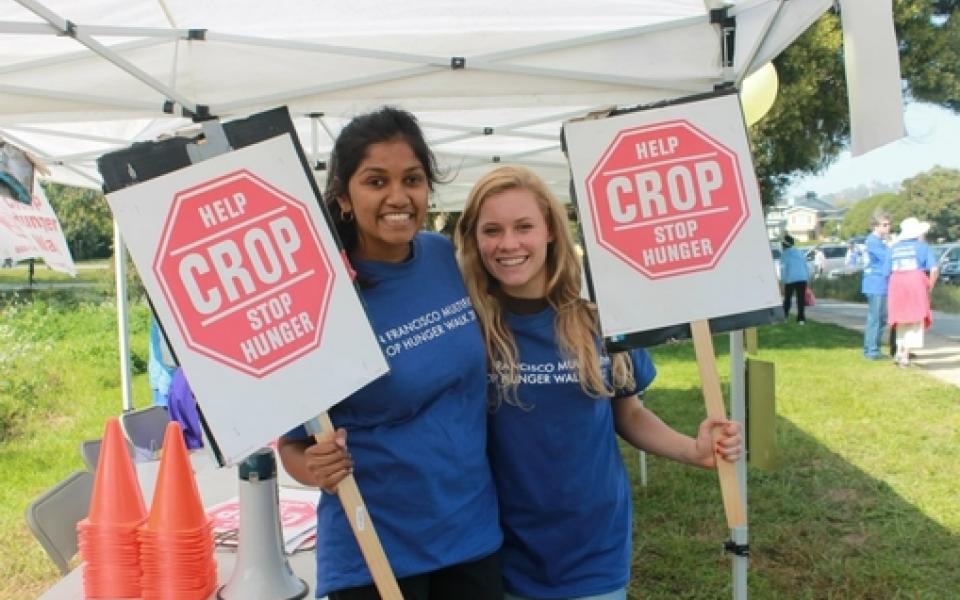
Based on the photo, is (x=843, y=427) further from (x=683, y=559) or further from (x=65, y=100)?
(x=65, y=100)

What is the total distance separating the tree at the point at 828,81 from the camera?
32.1 ft

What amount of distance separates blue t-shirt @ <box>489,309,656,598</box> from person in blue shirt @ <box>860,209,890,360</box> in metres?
7.94

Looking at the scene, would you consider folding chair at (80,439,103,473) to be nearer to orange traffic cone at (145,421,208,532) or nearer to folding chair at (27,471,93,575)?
folding chair at (27,471,93,575)

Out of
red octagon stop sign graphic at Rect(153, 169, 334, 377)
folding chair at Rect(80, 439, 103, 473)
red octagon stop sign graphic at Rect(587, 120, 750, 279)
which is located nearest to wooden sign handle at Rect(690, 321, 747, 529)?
red octagon stop sign graphic at Rect(587, 120, 750, 279)

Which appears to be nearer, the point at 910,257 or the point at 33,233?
the point at 33,233

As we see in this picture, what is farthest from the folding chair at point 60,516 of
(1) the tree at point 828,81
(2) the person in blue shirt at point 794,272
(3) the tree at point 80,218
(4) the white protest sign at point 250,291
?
(3) the tree at point 80,218

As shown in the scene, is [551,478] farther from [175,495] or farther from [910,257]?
[910,257]

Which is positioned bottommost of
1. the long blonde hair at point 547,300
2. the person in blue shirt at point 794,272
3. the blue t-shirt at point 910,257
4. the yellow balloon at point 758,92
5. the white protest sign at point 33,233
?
the person in blue shirt at point 794,272

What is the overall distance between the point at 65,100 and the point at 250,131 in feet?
6.07

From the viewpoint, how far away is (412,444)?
1497 millimetres

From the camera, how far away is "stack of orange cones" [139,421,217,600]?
69.9 inches

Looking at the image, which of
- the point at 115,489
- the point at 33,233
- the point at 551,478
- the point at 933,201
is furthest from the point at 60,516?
the point at 933,201

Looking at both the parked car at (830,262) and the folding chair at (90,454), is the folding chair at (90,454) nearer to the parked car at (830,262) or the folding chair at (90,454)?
the folding chair at (90,454)

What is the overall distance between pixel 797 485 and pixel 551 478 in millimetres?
3848
